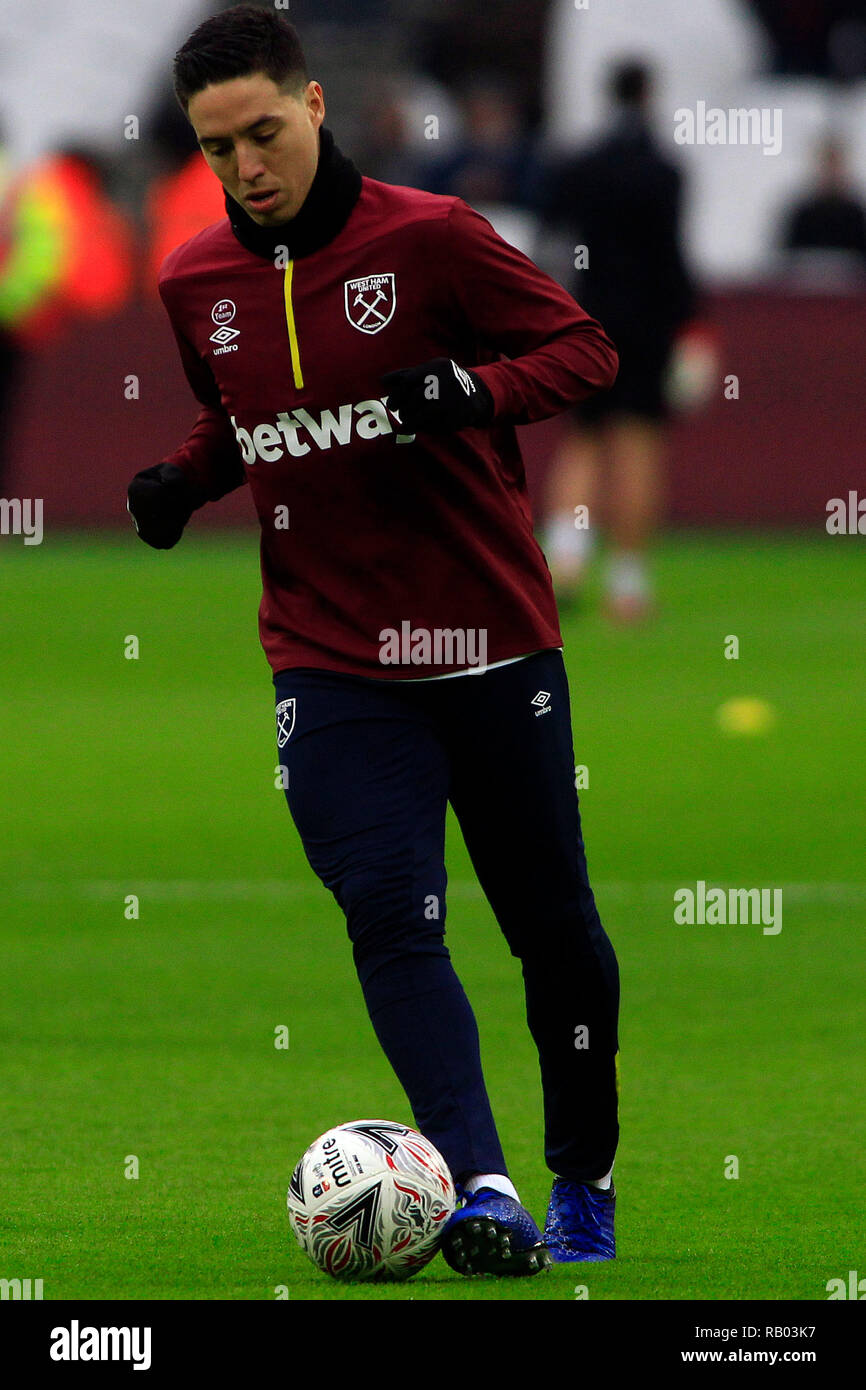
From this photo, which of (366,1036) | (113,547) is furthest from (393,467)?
(113,547)

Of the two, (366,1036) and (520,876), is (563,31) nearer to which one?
(366,1036)

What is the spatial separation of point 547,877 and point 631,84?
11.2 meters

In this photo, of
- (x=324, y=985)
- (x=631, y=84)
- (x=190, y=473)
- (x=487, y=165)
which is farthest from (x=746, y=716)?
(x=487, y=165)

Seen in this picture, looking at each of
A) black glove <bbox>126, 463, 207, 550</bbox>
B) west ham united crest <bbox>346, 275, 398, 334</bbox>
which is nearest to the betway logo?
west ham united crest <bbox>346, 275, 398, 334</bbox>

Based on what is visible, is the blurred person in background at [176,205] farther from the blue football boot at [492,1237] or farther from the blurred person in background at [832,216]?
the blue football boot at [492,1237]

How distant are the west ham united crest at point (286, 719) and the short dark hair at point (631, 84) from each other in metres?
11.0

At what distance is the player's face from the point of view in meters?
4.39

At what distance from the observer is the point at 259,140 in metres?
4.43

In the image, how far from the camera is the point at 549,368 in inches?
178

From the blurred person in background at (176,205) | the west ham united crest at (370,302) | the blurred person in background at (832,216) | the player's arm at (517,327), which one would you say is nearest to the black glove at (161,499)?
the west ham united crest at (370,302)

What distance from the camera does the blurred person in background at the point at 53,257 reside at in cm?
2067

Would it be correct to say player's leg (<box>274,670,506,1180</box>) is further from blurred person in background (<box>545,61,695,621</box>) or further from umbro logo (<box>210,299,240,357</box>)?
blurred person in background (<box>545,61,695,621</box>)
